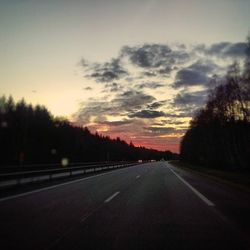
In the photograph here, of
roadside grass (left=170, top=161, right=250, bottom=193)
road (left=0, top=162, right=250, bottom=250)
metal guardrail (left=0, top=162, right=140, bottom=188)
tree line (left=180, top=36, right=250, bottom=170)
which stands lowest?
road (left=0, top=162, right=250, bottom=250)

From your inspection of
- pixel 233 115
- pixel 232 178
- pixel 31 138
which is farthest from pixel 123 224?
pixel 31 138

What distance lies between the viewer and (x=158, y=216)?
9.96 meters

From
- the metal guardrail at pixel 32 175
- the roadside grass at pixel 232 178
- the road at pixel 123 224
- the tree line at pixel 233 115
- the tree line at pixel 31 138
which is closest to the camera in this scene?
the road at pixel 123 224

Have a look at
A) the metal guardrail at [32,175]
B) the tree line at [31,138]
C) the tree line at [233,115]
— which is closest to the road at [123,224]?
the metal guardrail at [32,175]

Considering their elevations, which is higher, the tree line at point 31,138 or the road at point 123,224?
the tree line at point 31,138

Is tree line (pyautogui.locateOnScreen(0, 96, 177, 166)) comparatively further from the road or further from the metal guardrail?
the road

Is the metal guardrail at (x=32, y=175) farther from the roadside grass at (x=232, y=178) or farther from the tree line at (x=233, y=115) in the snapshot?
the tree line at (x=233, y=115)

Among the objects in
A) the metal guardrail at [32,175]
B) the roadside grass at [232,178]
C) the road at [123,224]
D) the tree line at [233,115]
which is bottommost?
the road at [123,224]

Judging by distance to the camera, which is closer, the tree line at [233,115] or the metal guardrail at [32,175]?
the metal guardrail at [32,175]

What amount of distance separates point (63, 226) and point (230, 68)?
46.3 m

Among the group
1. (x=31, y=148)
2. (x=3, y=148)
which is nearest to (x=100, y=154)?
(x=31, y=148)

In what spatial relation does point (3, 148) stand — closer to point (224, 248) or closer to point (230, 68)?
point (230, 68)

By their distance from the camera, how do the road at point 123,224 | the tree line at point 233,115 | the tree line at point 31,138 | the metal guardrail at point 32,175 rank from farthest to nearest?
1. the tree line at point 31,138
2. the tree line at point 233,115
3. the metal guardrail at point 32,175
4. the road at point 123,224

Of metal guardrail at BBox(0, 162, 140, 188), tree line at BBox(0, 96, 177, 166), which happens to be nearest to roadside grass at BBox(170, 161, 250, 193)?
metal guardrail at BBox(0, 162, 140, 188)
